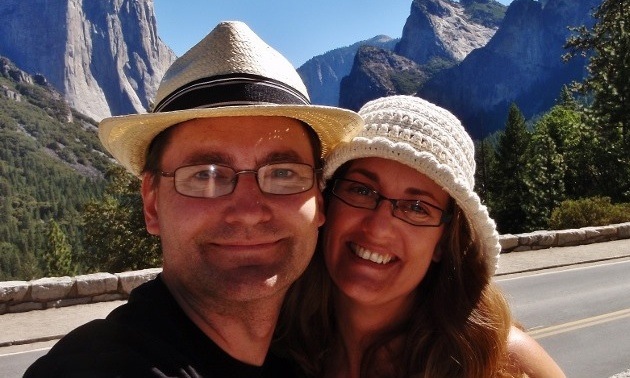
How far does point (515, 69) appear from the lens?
162 m

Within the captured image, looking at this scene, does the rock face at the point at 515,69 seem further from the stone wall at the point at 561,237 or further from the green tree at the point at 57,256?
the stone wall at the point at 561,237

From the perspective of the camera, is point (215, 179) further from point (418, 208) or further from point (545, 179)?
point (545, 179)

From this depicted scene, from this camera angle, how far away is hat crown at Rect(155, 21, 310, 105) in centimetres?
164

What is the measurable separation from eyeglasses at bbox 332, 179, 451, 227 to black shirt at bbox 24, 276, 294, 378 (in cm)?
91

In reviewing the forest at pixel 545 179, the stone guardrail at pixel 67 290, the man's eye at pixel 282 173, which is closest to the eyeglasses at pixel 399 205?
the man's eye at pixel 282 173

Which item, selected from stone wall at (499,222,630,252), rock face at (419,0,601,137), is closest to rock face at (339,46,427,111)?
rock face at (419,0,601,137)

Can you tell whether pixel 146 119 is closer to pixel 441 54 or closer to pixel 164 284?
pixel 164 284

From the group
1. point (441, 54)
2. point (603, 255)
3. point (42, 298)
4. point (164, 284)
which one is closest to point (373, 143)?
point (164, 284)

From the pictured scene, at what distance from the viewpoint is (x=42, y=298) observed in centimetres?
881

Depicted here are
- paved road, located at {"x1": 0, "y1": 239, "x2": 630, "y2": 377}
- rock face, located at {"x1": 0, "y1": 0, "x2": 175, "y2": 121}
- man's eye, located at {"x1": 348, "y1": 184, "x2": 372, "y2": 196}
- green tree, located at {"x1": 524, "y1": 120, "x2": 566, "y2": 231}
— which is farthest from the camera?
rock face, located at {"x1": 0, "y1": 0, "x2": 175, "y2": 121}

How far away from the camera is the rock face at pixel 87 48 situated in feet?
577

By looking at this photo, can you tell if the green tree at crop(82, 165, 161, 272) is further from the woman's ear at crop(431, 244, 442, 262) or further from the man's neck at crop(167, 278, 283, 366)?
the man's neck at crop(167, 278, 283, 366)

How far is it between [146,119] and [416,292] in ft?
4.78

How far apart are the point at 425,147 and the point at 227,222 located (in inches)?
34.0
